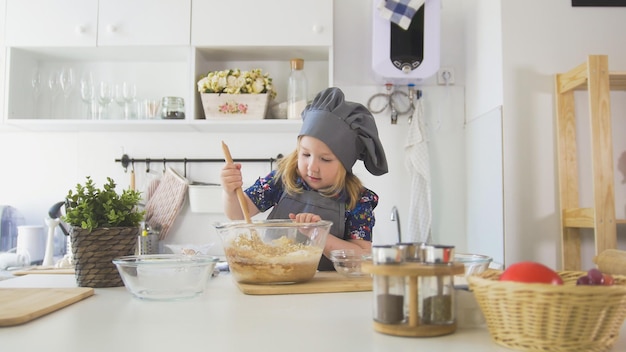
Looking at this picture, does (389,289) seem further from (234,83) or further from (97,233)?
(234,83)

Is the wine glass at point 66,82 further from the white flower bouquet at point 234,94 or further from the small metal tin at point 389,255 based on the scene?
the small metal tin at point 389,255

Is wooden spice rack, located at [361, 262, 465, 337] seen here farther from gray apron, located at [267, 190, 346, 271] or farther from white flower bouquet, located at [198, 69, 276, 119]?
white flower bouquet, located at [198, 69, 276, 119]

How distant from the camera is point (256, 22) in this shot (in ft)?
7.52

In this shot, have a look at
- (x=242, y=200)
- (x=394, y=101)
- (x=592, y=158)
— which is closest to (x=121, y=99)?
(x=394, y=101)

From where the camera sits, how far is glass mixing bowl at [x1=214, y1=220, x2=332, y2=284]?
40.0 inches

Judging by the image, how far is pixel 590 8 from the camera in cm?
204

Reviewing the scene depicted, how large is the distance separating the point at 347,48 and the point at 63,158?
54.7 inches

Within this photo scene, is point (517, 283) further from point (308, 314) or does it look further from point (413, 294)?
point (308, 314)

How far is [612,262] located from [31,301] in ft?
4.47

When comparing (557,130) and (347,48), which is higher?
(347,48)

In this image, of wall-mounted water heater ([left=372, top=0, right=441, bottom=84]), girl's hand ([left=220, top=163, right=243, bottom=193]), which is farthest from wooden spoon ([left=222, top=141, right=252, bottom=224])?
wall-mounted water heater ([left=372, top=0, right=441, bottom=84])

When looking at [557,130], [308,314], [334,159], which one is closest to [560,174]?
[557,130]

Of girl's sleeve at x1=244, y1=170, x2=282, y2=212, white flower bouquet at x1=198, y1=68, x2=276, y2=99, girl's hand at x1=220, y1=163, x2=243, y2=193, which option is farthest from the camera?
white flower bouquet at x1=198, y1=68, x2=276, y2=99

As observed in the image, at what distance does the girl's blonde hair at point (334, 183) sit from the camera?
160cm
